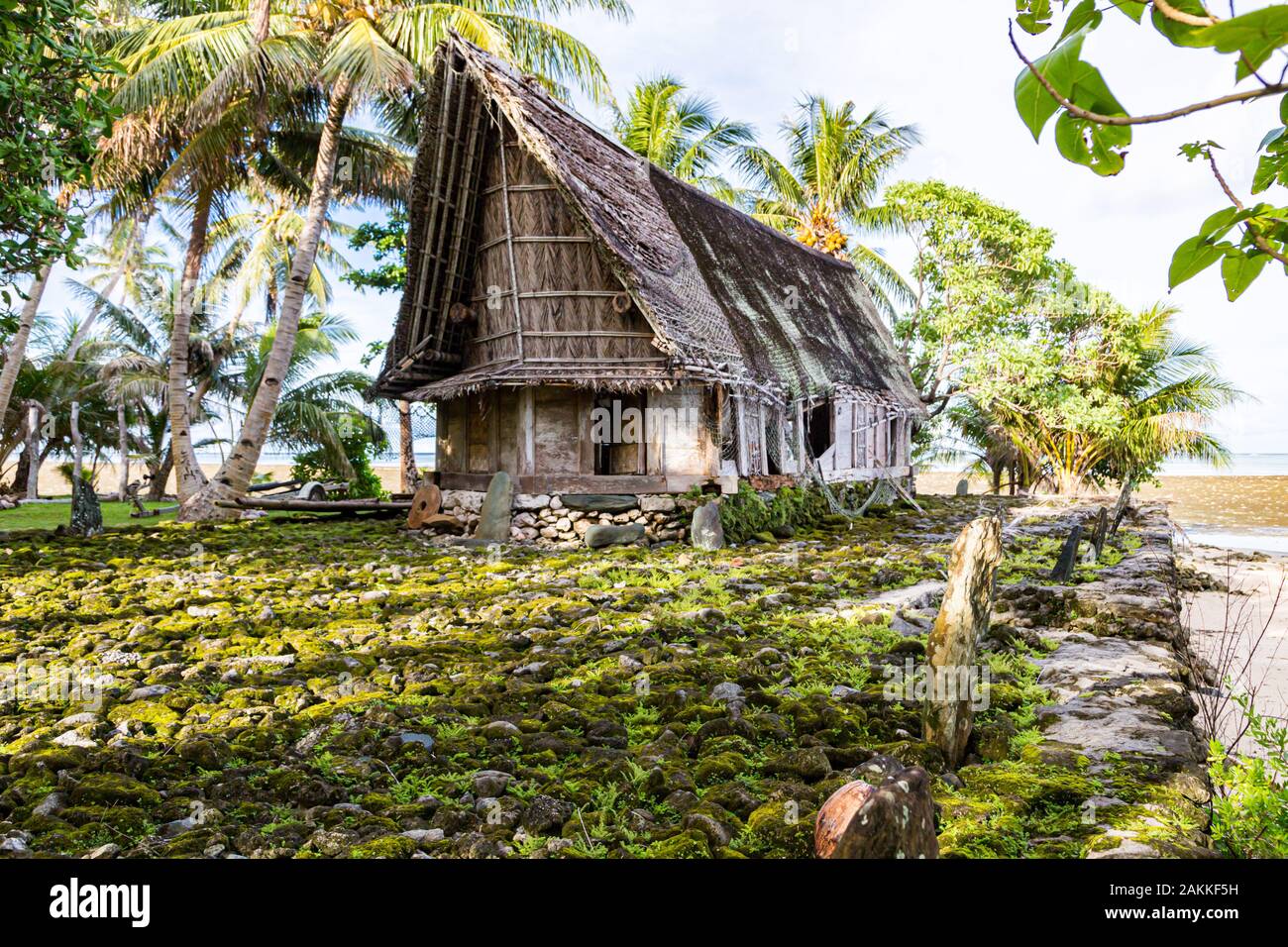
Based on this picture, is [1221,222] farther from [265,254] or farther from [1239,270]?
[265,254]

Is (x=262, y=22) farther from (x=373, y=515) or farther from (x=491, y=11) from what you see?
(x=373, y=515)

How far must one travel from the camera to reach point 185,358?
1620 cm

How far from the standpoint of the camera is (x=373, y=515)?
1653 cm

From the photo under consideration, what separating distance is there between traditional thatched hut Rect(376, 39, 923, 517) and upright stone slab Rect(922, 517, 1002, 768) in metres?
7.57

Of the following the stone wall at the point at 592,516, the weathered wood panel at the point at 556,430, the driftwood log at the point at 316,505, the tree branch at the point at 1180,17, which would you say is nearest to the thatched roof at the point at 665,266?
the weathered wood panel at the point at 556,430

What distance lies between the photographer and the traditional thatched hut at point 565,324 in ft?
39.0

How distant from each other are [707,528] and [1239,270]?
9921mm

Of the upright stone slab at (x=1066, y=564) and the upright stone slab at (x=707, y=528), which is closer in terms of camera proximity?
the upright stone slab at (x=1066, y=564)

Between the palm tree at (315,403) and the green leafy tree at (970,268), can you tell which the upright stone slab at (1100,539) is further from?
the palm tree at (315,403)

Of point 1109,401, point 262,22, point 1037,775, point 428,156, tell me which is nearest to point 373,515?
point 428,156

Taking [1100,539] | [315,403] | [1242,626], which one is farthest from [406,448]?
[1242,626]

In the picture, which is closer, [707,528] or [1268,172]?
[1268,172]

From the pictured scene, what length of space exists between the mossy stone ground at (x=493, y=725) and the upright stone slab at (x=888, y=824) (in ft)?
1.16
